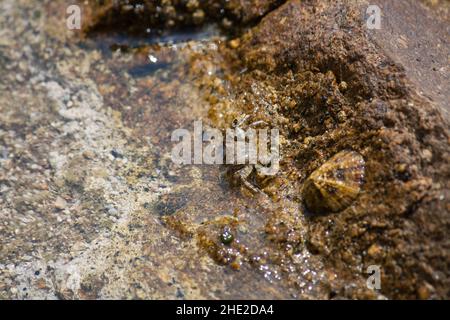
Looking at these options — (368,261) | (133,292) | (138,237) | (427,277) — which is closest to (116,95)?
(138,237)

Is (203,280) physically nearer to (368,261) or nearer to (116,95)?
(368,261)

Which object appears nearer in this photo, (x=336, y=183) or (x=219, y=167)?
(x=336, y=183)

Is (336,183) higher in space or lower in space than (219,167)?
higher
